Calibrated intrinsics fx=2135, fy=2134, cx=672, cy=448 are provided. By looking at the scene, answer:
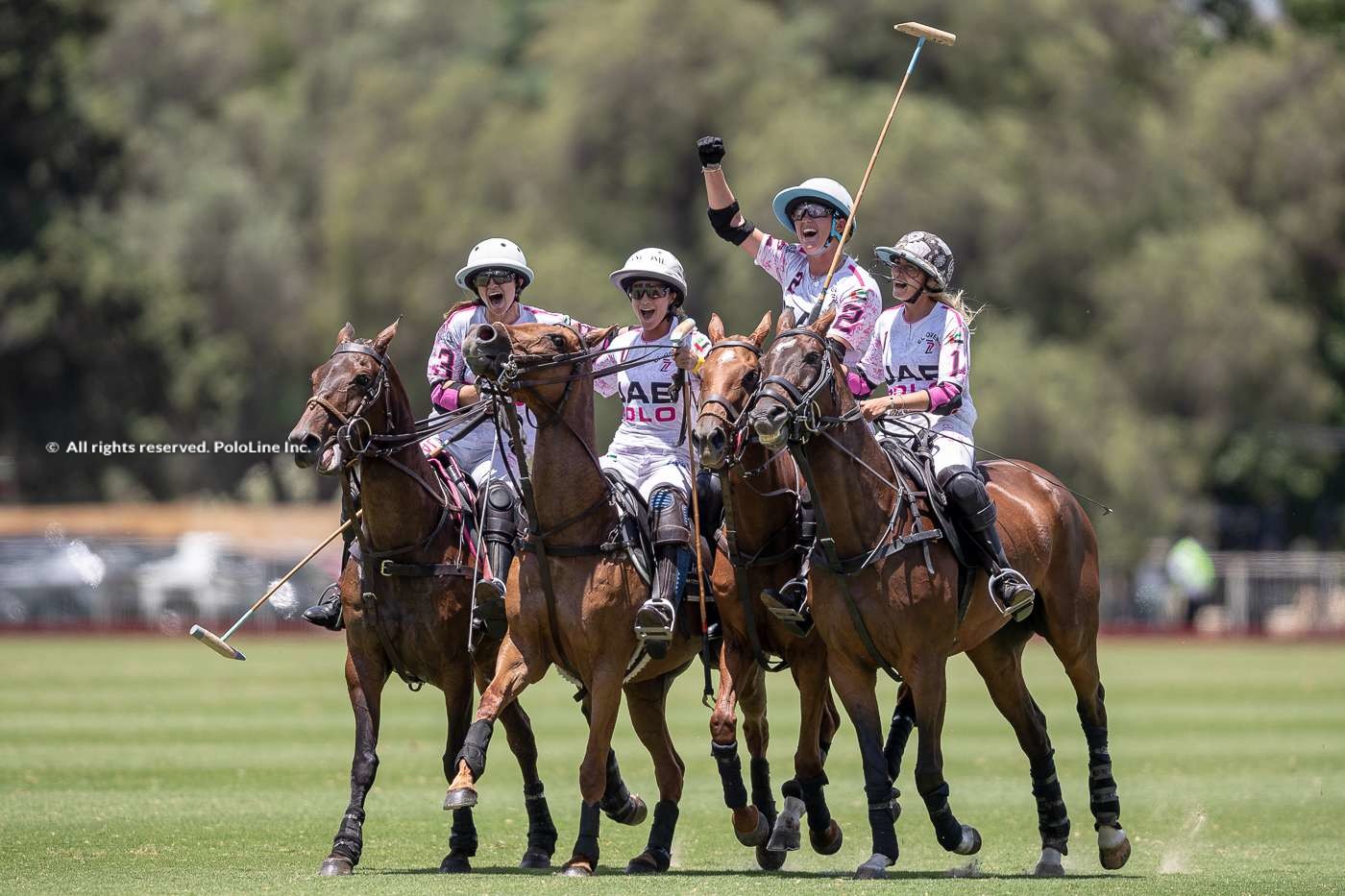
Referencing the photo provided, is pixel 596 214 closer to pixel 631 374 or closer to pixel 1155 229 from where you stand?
pixel 1155 229

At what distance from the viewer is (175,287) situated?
50.8 metres

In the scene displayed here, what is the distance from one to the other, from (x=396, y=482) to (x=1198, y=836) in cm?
572

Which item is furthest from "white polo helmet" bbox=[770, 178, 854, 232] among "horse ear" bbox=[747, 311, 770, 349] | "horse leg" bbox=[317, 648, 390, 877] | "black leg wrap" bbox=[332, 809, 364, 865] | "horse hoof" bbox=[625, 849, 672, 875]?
"black leg wrap" bbox=[332, 809, 364, 865]

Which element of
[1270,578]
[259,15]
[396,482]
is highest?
[259,15]

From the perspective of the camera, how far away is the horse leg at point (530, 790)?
466 inches

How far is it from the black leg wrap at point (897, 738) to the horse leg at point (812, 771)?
1.10m

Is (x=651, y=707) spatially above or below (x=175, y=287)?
below

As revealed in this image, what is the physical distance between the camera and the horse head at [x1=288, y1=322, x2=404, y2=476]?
1116 centimetres

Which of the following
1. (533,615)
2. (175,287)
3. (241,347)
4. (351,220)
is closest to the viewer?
(533,615)

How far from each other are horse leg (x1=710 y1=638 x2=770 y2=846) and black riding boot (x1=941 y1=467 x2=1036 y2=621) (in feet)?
4.72

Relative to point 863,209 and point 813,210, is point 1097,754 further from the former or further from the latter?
point 863,209

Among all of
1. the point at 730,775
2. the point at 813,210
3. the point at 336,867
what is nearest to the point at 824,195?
the point at 813,210

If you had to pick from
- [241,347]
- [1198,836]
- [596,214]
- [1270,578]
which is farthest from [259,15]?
[1198,836]

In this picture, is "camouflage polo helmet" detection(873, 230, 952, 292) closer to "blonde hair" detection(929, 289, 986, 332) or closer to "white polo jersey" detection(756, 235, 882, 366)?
"blonde hair" detection(929, 289, 986, 332)
